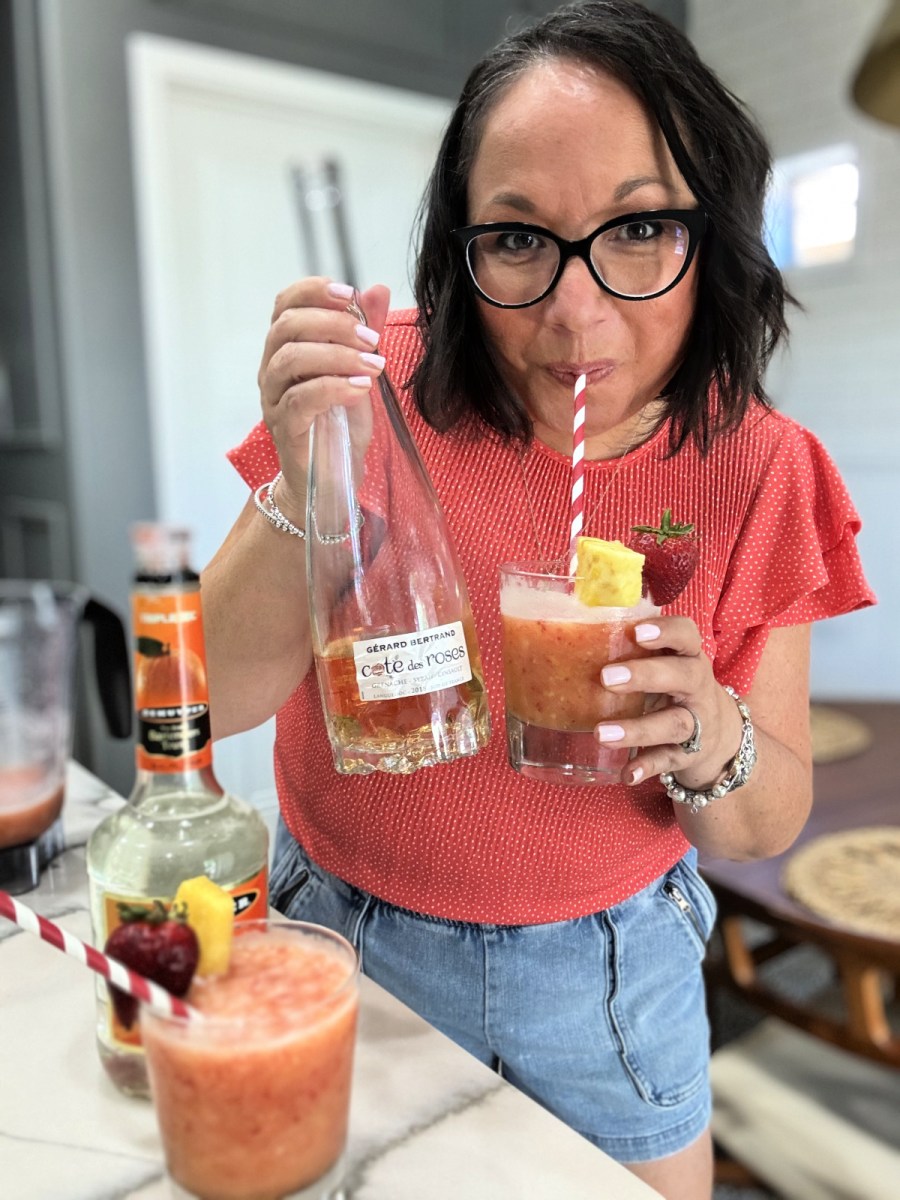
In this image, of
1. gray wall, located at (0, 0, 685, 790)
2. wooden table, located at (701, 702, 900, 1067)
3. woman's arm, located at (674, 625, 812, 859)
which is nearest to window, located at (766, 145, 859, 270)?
gray wall, located at (0, 0, 685, 790)

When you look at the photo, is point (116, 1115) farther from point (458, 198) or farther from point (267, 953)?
point (458, 198)

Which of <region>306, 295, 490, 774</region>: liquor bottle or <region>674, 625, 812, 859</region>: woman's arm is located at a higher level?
<region>306, 295, 490, 774</region>: liquor bottle

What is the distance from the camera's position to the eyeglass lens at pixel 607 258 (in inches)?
32.9

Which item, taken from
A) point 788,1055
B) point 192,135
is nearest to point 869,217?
point 192,135

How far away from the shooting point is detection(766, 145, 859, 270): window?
3.55 m

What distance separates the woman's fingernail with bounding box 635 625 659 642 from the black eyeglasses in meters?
0.32

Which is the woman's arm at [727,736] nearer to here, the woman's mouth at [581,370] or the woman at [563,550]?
the woman at [563,550]

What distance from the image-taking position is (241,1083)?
501mm

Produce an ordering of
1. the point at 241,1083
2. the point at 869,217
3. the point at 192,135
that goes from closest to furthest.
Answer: the point at 241,1083 < the point at 192,135 < the point at 869,217

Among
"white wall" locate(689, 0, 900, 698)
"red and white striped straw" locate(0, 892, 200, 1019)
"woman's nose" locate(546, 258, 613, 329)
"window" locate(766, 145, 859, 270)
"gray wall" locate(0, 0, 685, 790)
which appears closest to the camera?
"red and white striped straw" locate(0, 892, 200, 1019)

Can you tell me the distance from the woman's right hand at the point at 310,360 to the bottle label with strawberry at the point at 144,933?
34cm

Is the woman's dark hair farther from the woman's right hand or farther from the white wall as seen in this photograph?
the white wall

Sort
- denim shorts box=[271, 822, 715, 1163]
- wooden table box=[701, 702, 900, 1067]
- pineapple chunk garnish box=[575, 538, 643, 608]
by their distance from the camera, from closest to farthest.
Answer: pineapple chunk garnish box=[575, 538, 643, 608]
denim shorts box=[271, 822, 715, 1163]
wooden table box=[701, 702, 900, 1067]

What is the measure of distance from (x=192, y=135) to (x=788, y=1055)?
112 inches
